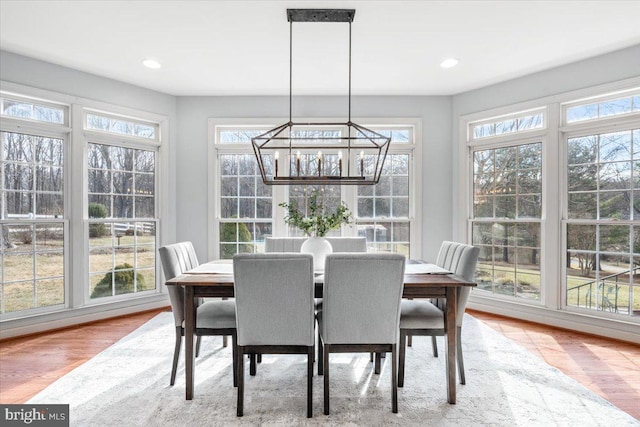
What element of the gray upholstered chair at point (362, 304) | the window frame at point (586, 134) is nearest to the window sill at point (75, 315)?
the gray upholstered chair at point (362, 304)

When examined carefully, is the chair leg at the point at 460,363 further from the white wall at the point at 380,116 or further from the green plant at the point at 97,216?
the green plant at the point at 97,216

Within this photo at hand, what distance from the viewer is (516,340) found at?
3.19 metres

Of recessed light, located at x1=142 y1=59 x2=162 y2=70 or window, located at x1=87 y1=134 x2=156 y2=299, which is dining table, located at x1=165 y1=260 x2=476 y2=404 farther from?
recessed light, located at x1=142 y1=59 x2=162 y2=70

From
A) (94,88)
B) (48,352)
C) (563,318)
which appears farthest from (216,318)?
(563,318)

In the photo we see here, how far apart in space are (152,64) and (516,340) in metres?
4.51

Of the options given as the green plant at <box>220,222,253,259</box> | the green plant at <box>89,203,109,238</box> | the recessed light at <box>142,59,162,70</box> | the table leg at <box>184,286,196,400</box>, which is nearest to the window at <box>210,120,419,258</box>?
the green plant at <box>220,222,253,259</box>

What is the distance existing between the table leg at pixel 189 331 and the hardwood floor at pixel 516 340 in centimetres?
106

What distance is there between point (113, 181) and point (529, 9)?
14.4 ft

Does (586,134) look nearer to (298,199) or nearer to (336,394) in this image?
(298,199)

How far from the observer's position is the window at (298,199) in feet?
14.2

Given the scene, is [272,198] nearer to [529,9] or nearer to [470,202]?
[470,202]

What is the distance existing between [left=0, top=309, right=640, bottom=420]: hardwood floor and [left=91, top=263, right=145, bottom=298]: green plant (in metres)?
0.33

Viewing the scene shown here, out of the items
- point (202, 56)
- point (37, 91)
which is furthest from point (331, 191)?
point (37, 91)

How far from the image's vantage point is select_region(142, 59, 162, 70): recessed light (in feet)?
11.1
